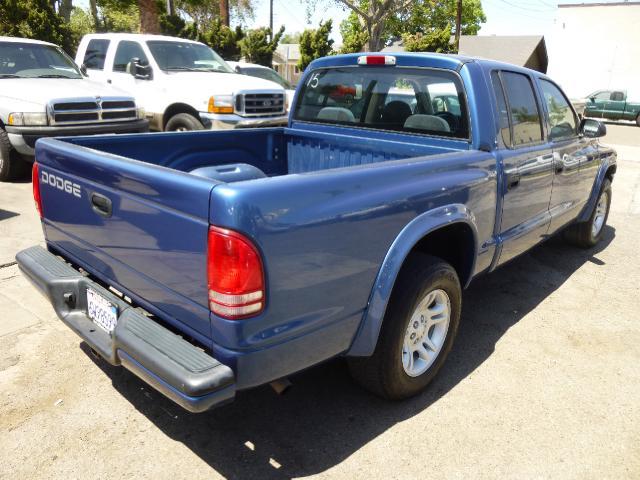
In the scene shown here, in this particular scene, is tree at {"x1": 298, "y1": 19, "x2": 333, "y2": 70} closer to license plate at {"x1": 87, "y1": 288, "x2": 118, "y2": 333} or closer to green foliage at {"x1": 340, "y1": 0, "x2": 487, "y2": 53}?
green foliage at {"x1": 340, "y1": 0, "x2": 487, "y2": 53}

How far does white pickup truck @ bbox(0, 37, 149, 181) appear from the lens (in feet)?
22.4

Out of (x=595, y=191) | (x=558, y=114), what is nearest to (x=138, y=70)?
(x=558, y=114)

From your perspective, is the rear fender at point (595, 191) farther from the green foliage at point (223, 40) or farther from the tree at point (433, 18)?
the tree at point (433, 18)

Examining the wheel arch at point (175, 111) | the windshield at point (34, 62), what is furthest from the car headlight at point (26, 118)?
the wheel arch at point (175, 111)

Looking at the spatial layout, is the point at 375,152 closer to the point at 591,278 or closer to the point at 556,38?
the point at 591,278

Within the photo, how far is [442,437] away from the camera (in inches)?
109

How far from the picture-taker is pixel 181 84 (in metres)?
8.34

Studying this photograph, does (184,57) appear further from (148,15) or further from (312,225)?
(148,15)

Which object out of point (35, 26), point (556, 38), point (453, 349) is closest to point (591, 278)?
point (453, 349)

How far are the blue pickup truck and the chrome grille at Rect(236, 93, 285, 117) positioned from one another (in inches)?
157

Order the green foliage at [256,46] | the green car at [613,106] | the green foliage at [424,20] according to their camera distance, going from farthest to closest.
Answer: the green foliage at [424,20] < the green foliage at [256,46] < the green car at [613,106]

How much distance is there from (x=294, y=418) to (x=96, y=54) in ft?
29.3

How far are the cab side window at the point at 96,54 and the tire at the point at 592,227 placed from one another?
807 cm

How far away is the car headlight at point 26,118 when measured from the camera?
22.3 ft
